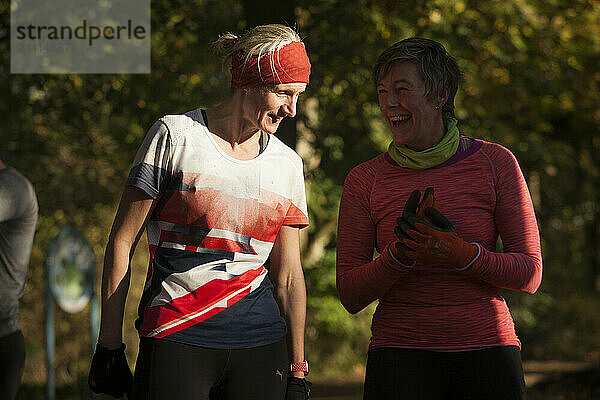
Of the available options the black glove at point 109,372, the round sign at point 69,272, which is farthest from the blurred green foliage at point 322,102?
the black glove at point 109,372

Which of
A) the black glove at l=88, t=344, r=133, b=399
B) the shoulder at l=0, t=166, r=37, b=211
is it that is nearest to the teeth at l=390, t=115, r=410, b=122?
the black glove at l=88, t=344, r=133, b=399

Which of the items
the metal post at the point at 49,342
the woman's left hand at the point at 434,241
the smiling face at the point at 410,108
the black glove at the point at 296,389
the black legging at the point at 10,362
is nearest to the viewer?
the woman's left hand at the point at 434,241

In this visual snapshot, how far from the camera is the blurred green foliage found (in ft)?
17.8

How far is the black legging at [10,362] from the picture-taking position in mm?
3156

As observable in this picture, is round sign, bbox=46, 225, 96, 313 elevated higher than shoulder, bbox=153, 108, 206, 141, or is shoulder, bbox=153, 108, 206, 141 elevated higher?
shoulder, bbox=153, 108, 206, 141

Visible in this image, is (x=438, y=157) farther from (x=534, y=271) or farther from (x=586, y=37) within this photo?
(x=586, y=37)

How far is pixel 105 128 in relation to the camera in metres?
6.14

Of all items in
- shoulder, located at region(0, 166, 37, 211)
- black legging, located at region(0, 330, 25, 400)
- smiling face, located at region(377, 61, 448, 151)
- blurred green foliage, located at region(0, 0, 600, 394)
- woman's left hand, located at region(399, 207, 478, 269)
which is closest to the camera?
woman's left hand, located at region(399, 207, 478, 269)

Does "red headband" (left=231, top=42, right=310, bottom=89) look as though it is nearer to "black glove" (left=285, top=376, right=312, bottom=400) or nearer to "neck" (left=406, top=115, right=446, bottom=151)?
"neck" (left=406, top=115, right=446, bottom=151)

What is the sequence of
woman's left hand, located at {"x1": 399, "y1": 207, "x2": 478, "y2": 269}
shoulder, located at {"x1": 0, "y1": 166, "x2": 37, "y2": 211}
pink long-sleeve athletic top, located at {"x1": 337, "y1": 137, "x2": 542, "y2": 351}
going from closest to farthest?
woman's left hand, located at {"x1": 399, "y1": 207, "x2": 478, "y2": 269}
pink long-sleeve athletic top, located at {"x1": 337, "y1": 137, "x2": 542, "y2": 351}
shoulder, located at {"x1": 0, "y1": 166, "x2": 37, "y2": 211}

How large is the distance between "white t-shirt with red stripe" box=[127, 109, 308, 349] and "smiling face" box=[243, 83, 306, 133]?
12 cm

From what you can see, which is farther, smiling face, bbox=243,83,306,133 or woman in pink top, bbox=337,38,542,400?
smiling face, bbox=243,83,306,133

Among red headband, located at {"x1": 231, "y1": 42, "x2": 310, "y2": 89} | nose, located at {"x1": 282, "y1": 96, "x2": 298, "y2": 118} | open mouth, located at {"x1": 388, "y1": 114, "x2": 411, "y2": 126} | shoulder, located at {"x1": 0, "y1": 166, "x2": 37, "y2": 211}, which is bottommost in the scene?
shoulder, located at {"x1": 0, "y1": 166, "x2": 37, "y2": 211}

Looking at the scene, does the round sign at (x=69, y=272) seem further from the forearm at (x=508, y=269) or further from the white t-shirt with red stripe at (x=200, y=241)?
the forearm at (x=508, y=269)
